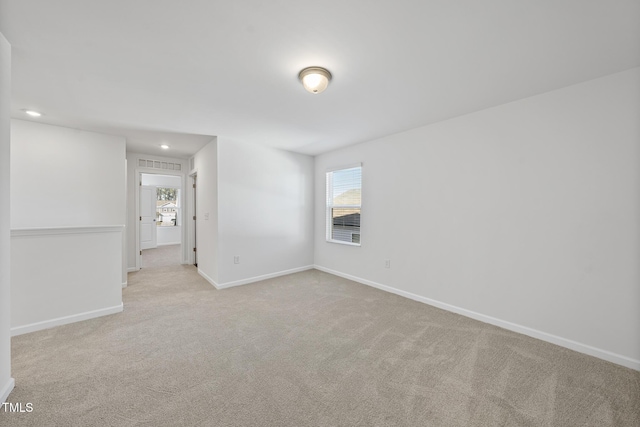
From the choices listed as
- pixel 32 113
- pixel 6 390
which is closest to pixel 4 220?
pixel 6 390

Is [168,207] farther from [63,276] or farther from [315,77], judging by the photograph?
[315,77]

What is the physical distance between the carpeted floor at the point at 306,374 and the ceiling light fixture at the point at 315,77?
2370 millimetres

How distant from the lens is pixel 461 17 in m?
1.54

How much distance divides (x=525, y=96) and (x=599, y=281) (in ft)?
6.16

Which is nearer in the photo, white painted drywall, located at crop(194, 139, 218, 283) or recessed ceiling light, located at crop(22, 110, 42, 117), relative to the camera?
recessed ceiling light, located at crop(22, 110, 42, 117)

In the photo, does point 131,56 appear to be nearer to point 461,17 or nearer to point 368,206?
point 461,17

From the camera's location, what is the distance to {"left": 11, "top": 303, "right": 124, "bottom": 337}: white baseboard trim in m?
2.53

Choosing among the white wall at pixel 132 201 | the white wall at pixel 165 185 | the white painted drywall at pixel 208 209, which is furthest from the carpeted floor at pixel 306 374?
the white wall at pixel 165 185

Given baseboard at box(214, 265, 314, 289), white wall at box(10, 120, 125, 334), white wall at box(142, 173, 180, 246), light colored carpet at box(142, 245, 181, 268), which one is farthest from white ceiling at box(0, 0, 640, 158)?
white wall at box(142, 173, 180, 246)

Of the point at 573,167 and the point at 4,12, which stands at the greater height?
the point at 4,12

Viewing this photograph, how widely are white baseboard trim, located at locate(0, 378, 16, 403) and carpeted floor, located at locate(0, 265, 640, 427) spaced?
0.05 metres

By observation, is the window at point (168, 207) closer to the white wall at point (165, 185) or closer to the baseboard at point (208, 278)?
the white wall at point (165, 185)

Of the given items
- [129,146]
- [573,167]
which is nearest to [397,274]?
[573,167]

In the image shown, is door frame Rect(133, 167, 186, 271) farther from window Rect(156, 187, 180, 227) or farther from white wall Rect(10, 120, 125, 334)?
window Rect(156, 187, 180, 227)
